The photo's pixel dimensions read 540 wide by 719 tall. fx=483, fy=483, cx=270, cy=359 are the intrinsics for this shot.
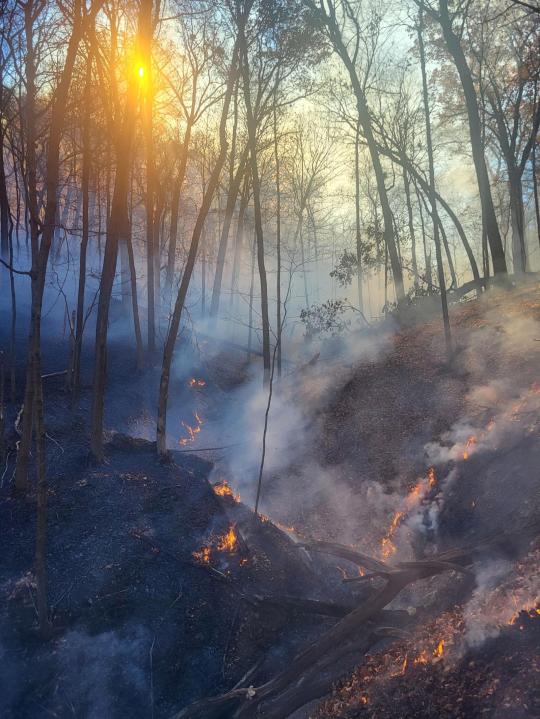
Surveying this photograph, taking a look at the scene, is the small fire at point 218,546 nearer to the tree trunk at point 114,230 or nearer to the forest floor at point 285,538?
the forest floor at point 285,538

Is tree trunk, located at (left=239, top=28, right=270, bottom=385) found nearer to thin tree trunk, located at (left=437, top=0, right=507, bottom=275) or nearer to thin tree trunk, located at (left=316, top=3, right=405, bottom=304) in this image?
thin tree trunk, located at (left=316, top=3, right=405, bottom=304)

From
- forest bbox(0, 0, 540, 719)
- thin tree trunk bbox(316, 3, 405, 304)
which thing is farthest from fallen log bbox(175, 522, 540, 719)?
thin tree trunk bbox(316, 3, 405, 304)

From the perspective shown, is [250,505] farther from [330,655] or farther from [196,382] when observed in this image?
[196,382]

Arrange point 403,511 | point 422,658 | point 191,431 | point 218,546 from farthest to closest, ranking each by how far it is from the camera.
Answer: point 191,431 → point 403,511 → point 218,546 → point 422,658

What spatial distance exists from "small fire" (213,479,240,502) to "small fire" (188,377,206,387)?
21.4 ft

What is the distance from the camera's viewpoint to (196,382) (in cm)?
1745

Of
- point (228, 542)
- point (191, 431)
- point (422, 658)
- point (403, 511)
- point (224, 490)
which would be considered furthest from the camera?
point (191, 431)

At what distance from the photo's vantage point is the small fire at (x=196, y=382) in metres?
17.2

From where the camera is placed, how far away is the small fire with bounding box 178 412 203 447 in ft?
44.6

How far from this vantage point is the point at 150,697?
546 centimetres

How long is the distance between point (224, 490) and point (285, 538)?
7.43ft

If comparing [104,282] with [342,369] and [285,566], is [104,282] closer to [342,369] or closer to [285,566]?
[285,566]

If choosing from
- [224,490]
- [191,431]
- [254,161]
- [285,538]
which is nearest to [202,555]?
[285,538]

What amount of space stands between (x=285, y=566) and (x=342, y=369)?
834cm
